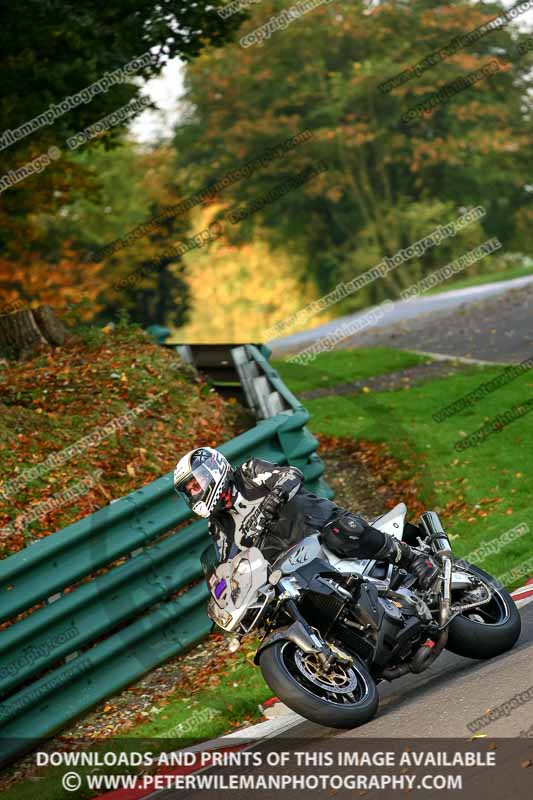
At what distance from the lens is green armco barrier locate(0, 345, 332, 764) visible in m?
8.04

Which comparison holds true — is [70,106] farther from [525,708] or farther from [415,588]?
[525,708]

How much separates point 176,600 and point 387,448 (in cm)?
525

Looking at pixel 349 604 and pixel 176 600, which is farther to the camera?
pixel 176 600

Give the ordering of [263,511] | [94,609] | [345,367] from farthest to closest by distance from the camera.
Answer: [345,367], [94,609], [263,511]

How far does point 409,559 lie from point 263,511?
1.27 m

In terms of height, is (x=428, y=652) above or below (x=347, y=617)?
below

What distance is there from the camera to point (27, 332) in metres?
13.7

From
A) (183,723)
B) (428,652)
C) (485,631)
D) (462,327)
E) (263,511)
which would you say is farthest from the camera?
(462,327)

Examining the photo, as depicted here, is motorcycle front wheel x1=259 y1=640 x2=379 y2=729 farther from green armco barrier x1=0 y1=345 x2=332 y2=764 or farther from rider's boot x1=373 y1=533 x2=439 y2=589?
green armco barrier x1=0 y1=345 x2=332 y2=764

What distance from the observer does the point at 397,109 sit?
45906mm

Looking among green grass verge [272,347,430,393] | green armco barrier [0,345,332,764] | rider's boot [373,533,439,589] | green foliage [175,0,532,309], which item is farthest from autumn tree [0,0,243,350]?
green foliage [175,0,532,309]

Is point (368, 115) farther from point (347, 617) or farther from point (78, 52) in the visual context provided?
point (347, 617)

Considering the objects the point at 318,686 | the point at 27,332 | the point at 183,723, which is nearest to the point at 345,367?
the point at 27,332

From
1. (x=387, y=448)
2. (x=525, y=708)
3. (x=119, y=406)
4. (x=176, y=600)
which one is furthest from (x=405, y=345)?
(x=525, y=708)
